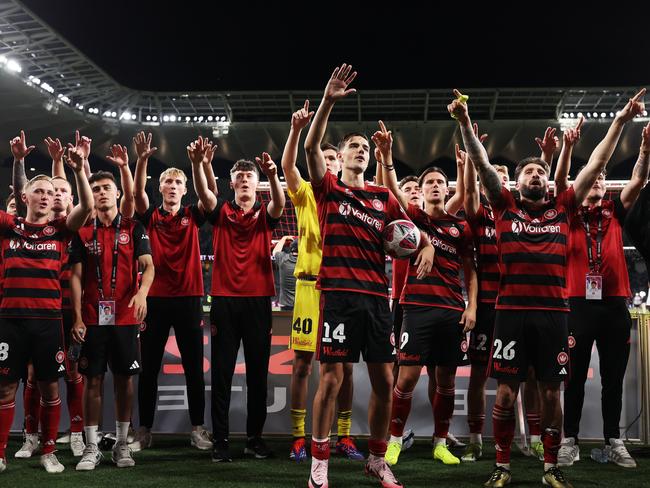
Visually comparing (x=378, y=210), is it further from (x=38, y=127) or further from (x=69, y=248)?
(x=38, y=127)

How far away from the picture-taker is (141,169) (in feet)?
17.3

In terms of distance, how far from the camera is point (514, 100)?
22.4 m

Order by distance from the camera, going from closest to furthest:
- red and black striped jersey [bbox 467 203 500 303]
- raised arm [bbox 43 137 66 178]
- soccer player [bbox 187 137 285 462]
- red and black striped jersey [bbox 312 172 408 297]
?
Result: red and black striped jersey [bbox 312 172 408 297] → soccer player [bbox 187 137 285 462] → red and black striped jersey [bbox 467 203 500 303] → raised arm [bbox 43 137 66 178]

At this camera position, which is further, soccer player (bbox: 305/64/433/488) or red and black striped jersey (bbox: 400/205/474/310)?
red and black striped jersey (bbox: 400/205/474/310)

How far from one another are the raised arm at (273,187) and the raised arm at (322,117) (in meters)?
0.55

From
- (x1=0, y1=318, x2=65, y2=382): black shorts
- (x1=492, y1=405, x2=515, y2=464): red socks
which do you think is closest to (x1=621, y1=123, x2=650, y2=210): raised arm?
(x1=492, y1=405, x2=515, y2=464): red socks

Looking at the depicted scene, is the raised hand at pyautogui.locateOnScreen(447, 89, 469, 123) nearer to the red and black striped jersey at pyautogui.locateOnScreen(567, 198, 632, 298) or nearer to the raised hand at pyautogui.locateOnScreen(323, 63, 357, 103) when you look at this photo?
the raised hand at pyautogui.locateOnScreen(323, 63, 357, 103)

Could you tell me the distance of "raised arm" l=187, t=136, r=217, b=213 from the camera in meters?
4.94

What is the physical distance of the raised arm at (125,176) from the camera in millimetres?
5125

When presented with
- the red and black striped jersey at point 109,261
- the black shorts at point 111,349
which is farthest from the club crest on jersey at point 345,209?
the black shorts at point 111,349

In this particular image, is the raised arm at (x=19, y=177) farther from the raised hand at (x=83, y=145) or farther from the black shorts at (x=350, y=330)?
the black shorts at (x=350, y=330)

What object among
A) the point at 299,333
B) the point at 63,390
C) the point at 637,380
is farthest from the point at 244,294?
the point at 637,380

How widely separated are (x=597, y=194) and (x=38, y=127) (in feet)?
68.7

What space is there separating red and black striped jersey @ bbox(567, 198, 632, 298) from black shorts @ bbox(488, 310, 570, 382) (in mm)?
1038
